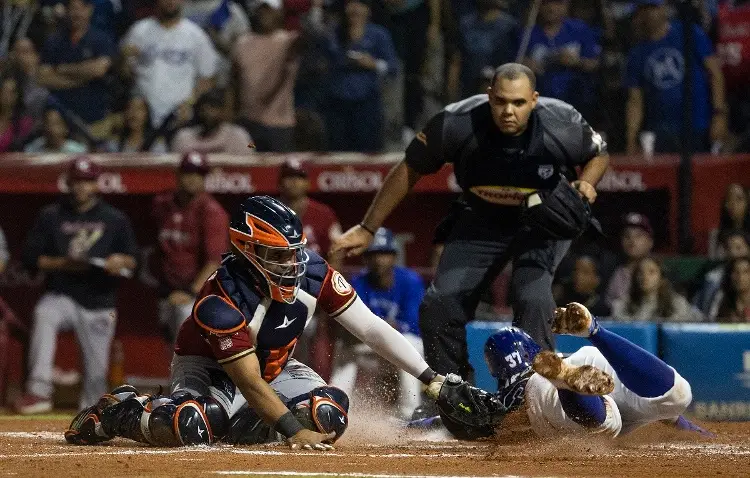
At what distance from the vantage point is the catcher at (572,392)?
21.8 feet

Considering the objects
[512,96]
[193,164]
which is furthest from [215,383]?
[193,164]

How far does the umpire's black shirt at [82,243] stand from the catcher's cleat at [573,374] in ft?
20.6

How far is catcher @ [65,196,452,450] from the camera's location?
658 centimetres

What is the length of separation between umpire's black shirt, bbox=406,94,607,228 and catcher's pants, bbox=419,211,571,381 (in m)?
0.18

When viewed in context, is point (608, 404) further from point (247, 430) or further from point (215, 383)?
point (215, 383)

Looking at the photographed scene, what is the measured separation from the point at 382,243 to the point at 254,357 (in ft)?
14.6

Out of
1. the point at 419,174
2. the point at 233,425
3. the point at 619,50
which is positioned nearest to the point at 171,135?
the point at 619,50

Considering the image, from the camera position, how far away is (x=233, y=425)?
23.3 feet

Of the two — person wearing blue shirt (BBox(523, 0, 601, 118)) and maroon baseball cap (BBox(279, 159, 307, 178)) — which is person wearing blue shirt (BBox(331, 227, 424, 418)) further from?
person wearing blue shirt (BBox(523, 0, 601, 118))

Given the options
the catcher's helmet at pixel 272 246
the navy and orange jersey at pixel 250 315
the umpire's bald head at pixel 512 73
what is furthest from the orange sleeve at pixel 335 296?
the umpire's bald head at pixel 512 73

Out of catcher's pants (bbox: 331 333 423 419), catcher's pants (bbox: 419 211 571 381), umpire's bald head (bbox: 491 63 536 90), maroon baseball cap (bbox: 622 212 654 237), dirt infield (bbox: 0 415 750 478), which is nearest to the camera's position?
dirt infield (bbox: 0 415 750 478)

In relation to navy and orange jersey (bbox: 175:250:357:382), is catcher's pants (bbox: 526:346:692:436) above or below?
below

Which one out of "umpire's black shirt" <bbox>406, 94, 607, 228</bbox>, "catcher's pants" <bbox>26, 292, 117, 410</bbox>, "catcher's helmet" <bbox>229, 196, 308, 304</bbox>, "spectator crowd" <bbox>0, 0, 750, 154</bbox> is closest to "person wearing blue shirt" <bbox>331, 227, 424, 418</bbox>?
"spectator crowd" <bbox>0, 0, 750, 154</bbox>

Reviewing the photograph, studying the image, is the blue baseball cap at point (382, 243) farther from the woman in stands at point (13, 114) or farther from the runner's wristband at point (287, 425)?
the runner's wristband at point (287, 425)
